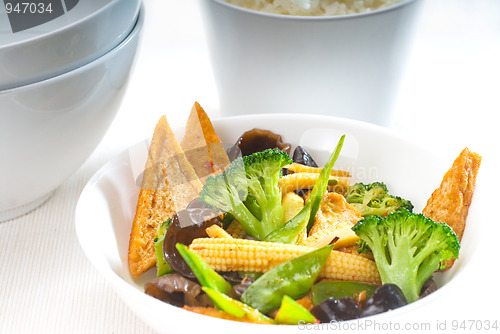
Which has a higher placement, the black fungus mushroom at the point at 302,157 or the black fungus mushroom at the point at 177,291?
the black fungus mushroom at the point at 302,157

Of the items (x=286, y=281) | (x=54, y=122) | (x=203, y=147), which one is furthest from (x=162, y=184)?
(x=286, y=281)

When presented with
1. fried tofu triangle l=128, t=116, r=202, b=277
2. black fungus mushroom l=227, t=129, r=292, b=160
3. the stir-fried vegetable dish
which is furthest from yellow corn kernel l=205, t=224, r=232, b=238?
black fungus mushroom l=227, t=129, r=292, b=160

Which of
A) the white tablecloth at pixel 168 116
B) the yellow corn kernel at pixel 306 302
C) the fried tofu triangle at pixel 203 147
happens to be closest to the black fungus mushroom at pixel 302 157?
the fried tofu triangle at pixel 203 147

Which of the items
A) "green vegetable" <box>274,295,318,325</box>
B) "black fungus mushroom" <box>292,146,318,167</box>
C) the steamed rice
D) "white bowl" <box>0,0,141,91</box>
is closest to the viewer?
"green vegetable" <box>274,295,318,325</box>

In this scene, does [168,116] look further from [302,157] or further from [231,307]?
[231,307]

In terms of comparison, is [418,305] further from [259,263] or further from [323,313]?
[259,263]

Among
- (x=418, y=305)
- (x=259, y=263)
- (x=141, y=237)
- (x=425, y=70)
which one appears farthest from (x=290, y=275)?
(x=425, y=70)

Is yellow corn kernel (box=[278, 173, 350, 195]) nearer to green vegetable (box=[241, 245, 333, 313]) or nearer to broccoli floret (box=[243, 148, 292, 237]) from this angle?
broccoli floret (box=[243, 148, 292, 237])

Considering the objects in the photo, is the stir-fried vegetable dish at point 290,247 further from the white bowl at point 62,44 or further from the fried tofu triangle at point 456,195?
the white bowl at point 62,44
